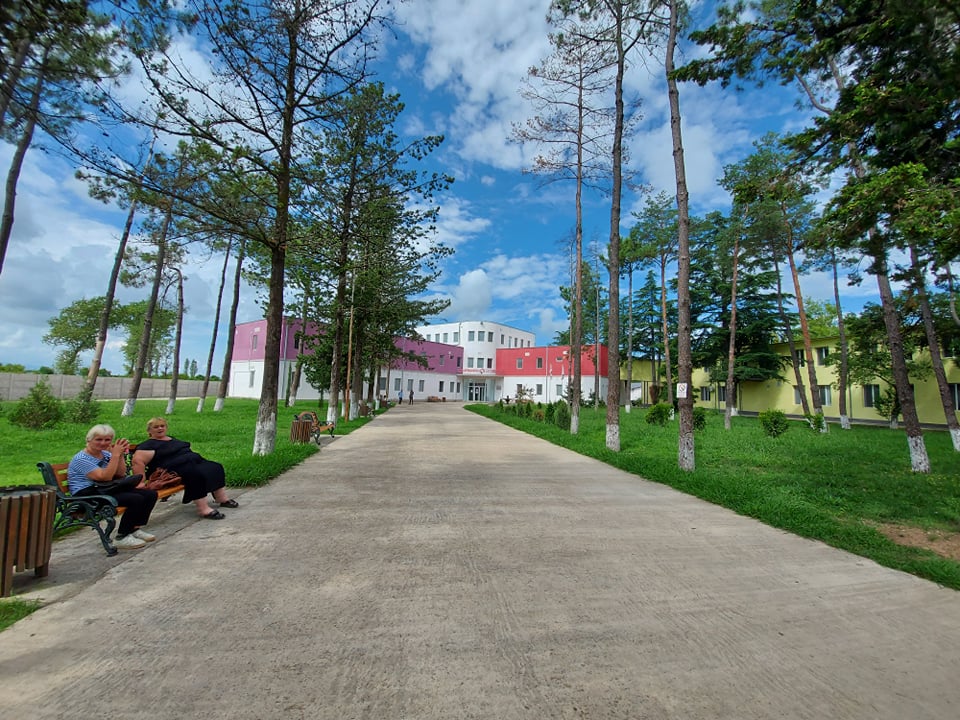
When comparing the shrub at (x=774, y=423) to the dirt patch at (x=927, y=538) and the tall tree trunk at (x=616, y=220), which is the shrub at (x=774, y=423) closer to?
the tall tree trunk at (x=616, y=220)

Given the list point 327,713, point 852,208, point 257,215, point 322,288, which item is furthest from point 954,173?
point 322,288

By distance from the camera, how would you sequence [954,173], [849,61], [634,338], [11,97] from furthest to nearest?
[634,338]
[849,61]
[954,173]
[11,97]

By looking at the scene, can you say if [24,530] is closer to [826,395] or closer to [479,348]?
[826,395]

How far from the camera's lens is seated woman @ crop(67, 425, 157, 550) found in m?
3.94

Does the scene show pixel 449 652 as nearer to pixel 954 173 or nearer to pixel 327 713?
pixel 327 713

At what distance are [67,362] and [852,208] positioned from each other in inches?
2330

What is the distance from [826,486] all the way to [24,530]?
9916mm

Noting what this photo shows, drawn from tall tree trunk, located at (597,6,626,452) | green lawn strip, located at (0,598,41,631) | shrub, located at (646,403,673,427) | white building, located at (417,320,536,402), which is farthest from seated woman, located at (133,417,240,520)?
white building, located at (417,320,536,402)

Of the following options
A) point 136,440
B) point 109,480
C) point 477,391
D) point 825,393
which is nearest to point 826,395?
point 825,393

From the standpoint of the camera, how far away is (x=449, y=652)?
99.0 inches

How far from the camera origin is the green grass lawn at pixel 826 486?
4863 millimetres

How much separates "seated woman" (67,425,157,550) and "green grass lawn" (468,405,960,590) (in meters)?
6.65

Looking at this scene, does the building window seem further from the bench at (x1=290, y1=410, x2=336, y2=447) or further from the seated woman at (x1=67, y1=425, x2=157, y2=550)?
the seated woman at (x1=67, y1=425, x2=157, y2=550)

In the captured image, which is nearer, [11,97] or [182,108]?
[11,97]
